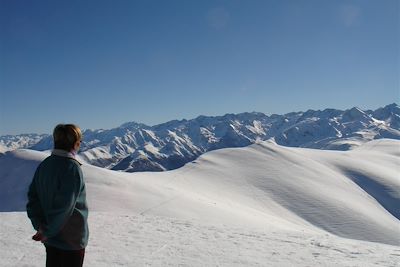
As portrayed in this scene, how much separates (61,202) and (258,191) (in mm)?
43257

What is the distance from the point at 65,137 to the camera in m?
4.35

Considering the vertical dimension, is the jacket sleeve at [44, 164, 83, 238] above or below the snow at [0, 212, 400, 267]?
above

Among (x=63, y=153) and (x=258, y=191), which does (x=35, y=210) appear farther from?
(x=258, y=191)

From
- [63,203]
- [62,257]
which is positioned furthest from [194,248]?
[63,203]

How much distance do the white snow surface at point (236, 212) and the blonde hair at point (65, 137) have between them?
188 inches

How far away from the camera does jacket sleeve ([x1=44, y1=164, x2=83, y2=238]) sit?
407 cm

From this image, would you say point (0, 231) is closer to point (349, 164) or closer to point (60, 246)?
point (60, 246)

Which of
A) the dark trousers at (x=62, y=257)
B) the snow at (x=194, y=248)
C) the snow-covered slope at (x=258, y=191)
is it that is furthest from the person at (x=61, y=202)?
the snow-covered slope at (x=258, y=191)

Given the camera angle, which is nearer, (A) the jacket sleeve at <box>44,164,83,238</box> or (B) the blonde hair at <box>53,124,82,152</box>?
(A) the jacket sleeve at <box>44,164,83,238</box>

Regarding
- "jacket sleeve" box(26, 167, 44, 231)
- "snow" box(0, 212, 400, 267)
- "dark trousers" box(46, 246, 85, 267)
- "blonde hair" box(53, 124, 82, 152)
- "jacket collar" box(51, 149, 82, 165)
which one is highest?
"blonde hair" box(53, 124, 82, 152)

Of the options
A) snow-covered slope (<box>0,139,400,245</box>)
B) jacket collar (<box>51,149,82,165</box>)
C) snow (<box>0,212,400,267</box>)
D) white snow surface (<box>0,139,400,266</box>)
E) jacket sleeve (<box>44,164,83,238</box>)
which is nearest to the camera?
jacket sleeve (<box>44,164,83,238</box>)

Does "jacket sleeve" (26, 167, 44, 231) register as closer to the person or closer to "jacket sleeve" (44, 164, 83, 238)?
the person

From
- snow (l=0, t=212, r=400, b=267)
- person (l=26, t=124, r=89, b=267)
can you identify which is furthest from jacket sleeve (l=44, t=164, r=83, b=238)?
snow (l=0, t=212, r=400, b=267)

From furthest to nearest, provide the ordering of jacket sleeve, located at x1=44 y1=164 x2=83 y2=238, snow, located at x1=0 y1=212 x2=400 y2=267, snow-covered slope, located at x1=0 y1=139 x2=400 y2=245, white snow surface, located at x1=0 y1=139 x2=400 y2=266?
snow-covered slope, located at x1=0 y1=139 x2=400 y2=245
white snow surface, located at x1=0 y1=139 x2=400 y2=266
snow, located at x1=0 y1=212 x2=400 y2=267
jacket sleeve, located at x1=44 y1=164 x2=83 y2=238
